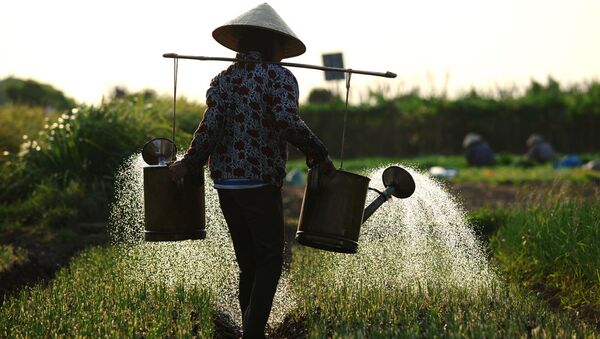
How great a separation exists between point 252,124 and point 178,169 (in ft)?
1.62

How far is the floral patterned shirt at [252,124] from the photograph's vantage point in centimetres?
420

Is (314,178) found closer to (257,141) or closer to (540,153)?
(257,141)

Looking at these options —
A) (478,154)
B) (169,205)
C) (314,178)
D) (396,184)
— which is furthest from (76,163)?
(478,154)

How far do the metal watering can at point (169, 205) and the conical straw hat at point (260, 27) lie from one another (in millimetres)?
740

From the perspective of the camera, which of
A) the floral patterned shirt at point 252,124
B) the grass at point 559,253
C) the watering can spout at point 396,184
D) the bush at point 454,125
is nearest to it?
the floral patterned shirt at point 252,124

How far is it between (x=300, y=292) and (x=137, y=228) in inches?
114

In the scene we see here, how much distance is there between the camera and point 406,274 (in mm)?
6152

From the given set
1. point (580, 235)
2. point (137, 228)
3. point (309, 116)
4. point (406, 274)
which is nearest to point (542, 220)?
point (580, 235)

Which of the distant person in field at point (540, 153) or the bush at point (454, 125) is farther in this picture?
the bush at point (454, 125)

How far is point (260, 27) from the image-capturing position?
14.2 ft

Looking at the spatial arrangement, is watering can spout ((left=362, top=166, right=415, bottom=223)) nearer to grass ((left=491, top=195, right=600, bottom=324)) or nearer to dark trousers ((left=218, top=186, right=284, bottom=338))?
dark trousers ((left=218, top=186, right=284, bottom=338))

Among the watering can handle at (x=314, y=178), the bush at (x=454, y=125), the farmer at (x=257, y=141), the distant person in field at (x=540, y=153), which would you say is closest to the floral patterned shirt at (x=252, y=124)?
the farmer at (x=257, y=141)

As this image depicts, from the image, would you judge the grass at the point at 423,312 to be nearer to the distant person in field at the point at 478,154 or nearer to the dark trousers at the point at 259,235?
the dark trousers at the point at 259,235

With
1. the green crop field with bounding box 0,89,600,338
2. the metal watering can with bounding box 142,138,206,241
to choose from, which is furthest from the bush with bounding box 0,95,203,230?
the metal watering can with bounding box 142,138,206,241
